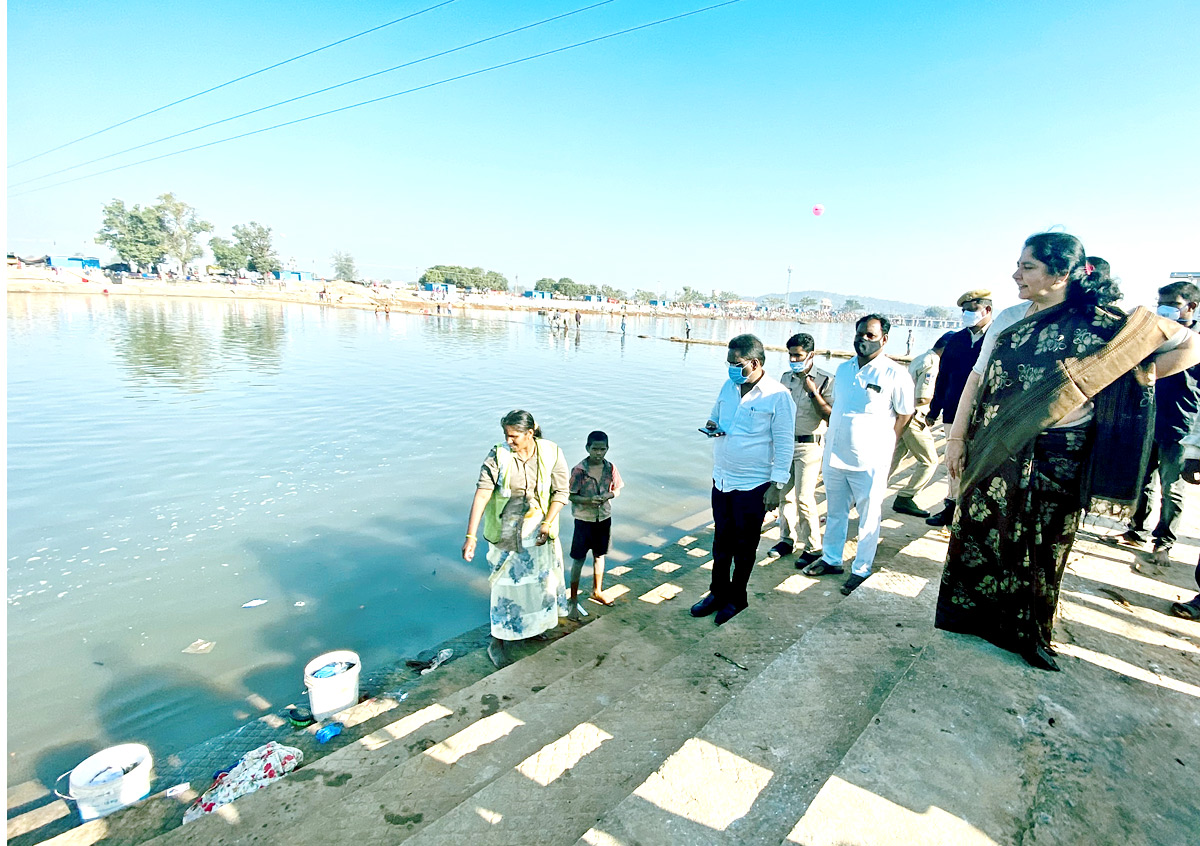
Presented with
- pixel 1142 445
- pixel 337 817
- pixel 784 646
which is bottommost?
pixel 337 817

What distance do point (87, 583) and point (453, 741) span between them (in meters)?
4.60

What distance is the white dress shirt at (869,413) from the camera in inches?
174

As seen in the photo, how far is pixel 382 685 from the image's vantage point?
456 cm

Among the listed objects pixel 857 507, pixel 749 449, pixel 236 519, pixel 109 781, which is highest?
pixel 749 449

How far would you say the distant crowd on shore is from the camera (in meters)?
2.86

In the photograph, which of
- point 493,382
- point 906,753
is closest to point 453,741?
point 906,753

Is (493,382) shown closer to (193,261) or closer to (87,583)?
(87,583)

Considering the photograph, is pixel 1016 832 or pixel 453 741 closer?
pixel 1016 832

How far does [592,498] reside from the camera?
16.6 feet

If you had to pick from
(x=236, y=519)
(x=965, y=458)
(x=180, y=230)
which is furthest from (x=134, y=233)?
(x=965, y=458)

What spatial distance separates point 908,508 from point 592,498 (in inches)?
137

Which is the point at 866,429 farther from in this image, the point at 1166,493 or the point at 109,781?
the point at 109,781

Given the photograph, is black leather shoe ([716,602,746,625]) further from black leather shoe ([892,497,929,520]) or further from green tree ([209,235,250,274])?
green tree ([209,235,250,274])

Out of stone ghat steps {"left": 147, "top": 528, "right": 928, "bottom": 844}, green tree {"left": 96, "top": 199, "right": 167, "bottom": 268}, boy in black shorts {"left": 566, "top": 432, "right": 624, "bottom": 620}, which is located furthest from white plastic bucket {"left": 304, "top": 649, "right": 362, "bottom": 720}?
green tree {"left": 96, "top": 199, "right": 167, "bottom": 268}
